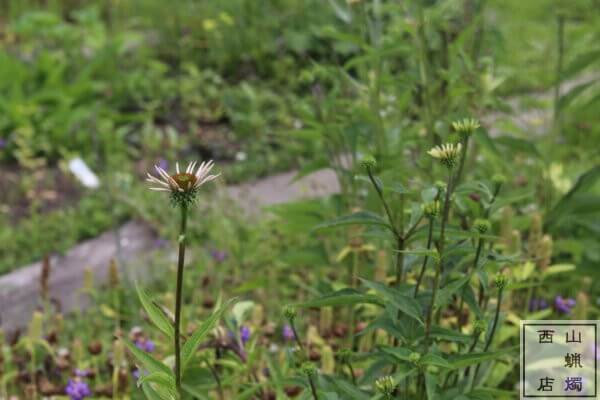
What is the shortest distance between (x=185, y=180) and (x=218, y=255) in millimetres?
2458

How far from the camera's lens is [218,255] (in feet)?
13.0

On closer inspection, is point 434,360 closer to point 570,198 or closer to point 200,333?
point 200,333

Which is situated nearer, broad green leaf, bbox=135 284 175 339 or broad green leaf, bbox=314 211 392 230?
broad green leaf, bbox=135 284 175 339

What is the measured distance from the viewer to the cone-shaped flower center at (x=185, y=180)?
151 centimetres

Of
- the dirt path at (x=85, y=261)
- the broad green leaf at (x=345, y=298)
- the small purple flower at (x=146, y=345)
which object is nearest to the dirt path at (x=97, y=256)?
the dirt path at (x=85, y=261)

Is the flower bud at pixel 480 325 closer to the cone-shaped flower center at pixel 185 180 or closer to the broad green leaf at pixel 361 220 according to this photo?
the broad green leaf at pixel 361 220

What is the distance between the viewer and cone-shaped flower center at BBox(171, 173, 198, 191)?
151cm

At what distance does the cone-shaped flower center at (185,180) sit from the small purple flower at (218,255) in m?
2.44

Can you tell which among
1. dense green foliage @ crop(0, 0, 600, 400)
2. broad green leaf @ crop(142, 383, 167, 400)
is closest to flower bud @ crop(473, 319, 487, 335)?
dense green foliage @ crop(0, 0, 600, 400)

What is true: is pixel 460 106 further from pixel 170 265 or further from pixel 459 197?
pixel 170 265

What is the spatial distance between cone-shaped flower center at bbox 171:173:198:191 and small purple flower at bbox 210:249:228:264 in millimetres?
2440

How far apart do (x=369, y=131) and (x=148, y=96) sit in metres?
2.95

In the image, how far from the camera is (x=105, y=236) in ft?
14.4

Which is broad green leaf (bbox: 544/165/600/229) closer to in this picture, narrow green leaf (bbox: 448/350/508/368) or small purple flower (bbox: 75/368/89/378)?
narrow green leaf (bbox: 448/350/508/368)
